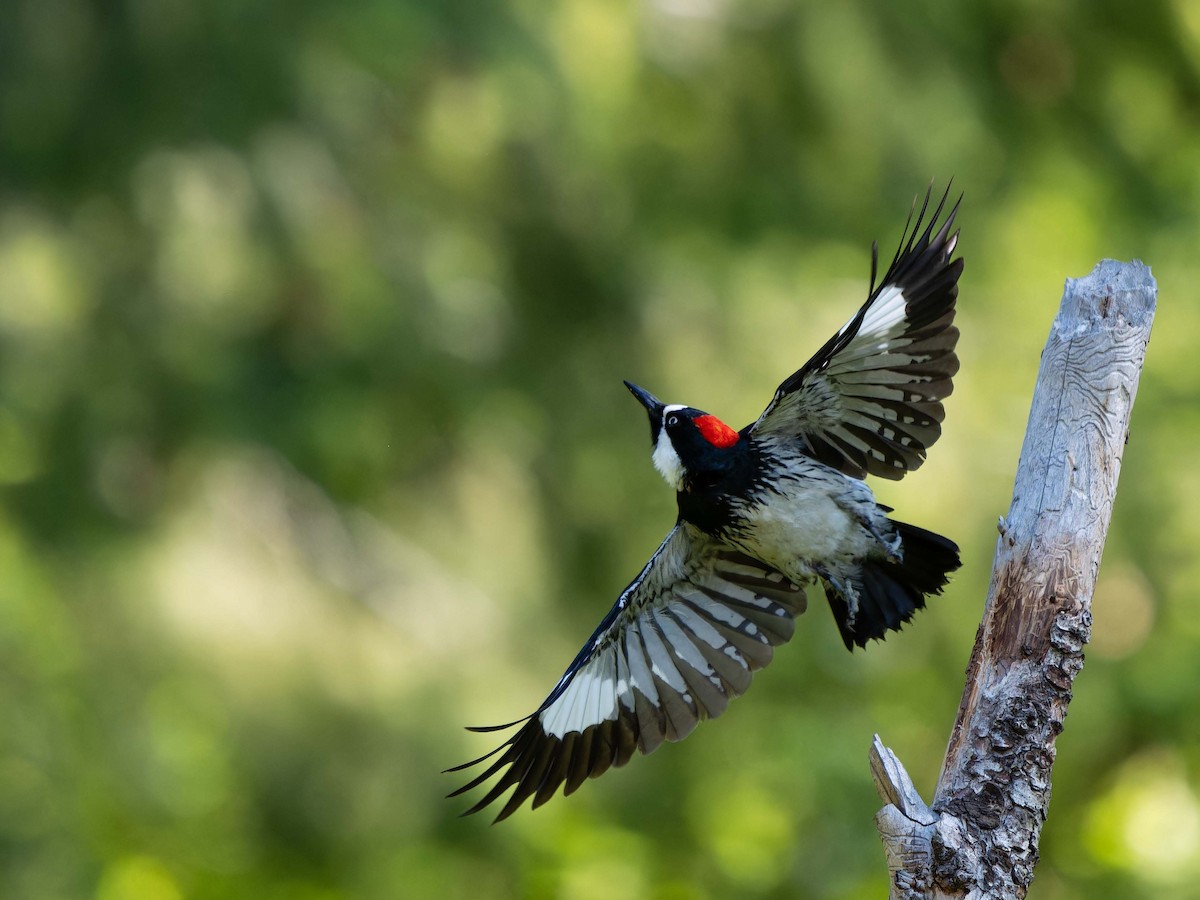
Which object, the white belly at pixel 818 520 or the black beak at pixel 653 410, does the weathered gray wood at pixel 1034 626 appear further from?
the black beak at pixel 653 410

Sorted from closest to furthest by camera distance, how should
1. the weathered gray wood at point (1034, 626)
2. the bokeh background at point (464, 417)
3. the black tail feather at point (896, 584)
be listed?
the weathered gray wood at point (1034, 626), the black tail feather at point (896, 584), the bokeh background at point (464, 417)

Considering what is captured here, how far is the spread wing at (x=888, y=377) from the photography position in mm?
3254

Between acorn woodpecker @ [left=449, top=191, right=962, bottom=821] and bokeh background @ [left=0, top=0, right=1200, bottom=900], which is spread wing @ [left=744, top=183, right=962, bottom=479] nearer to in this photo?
acorn woodpecker @ [left=449, top=191, right=962, bottom=821]

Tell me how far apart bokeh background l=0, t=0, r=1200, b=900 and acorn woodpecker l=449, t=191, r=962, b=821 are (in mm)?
1393

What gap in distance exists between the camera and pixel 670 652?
3846 millimetres

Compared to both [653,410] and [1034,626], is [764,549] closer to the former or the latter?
[653,410]

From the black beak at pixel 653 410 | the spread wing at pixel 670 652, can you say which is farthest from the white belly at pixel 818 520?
the black beak at pixel 653 410

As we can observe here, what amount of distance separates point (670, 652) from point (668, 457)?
1.92 feet

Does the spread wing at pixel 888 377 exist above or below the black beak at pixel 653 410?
below

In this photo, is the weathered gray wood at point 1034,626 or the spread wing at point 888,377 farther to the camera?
the spread wing at point 888,377

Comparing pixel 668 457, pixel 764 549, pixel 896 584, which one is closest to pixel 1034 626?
pixel 896 584

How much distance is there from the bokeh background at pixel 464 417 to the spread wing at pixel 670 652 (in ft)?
4.38

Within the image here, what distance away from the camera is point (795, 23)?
5.93 meters

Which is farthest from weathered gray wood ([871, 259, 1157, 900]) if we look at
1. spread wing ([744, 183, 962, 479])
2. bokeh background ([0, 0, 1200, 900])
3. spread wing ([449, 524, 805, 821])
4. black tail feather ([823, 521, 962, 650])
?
bokeh background ([0, 0, 1200, 900])
